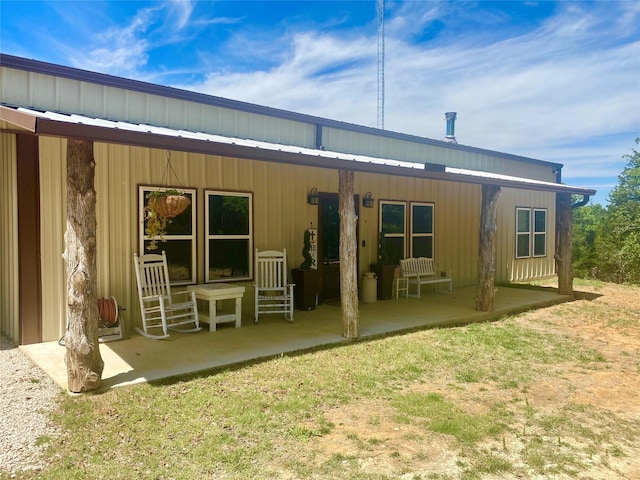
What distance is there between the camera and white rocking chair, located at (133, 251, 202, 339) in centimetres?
535

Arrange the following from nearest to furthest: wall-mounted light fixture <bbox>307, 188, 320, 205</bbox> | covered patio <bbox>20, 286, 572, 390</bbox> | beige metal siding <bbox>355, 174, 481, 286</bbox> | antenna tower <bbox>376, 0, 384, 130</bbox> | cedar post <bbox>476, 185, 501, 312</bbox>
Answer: covered patio <bbox>20, 286, 572, 390</bbox>
cedar post <bbox>476, 185, 501, 312</bbox>
wall-mounted light fixture <bbox>307, 188, 320, 205</bbox>
beige metal siding <bbox>355, 174, 481, 286</bbox>
antenna tower <bbox>376, 0, 384, 130</bbox>

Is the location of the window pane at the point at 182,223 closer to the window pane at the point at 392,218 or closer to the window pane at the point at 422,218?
the window pane at the point at 392,218

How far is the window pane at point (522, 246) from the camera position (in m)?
11.4

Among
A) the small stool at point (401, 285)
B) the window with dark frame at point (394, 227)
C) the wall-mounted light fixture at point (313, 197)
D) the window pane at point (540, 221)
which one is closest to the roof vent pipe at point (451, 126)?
the window pane at point (540, 221)

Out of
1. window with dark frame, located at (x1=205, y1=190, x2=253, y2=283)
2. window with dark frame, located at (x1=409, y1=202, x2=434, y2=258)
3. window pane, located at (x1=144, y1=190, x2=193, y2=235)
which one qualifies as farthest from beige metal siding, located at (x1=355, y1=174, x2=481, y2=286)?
window pane, located at (x1=144, y1=190, x2=193, y2=235)

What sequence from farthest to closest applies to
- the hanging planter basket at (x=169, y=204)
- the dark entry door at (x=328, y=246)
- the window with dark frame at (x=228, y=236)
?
1. the dark entry door at (x=328, y=246)
2. the window with dark frame at (x=228, y=236)
3. the hanging planter basket at (x=169, y=204)

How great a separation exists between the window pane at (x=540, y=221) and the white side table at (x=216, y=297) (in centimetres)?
906

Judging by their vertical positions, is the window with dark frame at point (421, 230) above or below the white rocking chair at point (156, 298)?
above

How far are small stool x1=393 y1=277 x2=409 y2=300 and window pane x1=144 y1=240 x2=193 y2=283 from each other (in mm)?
3980

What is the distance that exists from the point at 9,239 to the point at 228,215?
8.51 ft

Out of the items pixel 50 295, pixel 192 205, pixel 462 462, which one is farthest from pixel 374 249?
pixel 462 462

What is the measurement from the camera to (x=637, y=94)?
56.3ft

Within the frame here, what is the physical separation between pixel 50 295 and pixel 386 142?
21.2 ft

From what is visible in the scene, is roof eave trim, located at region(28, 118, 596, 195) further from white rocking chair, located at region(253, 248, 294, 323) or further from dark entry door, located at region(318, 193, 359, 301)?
dark entry door, located at region(318, 193, 359, 301)
